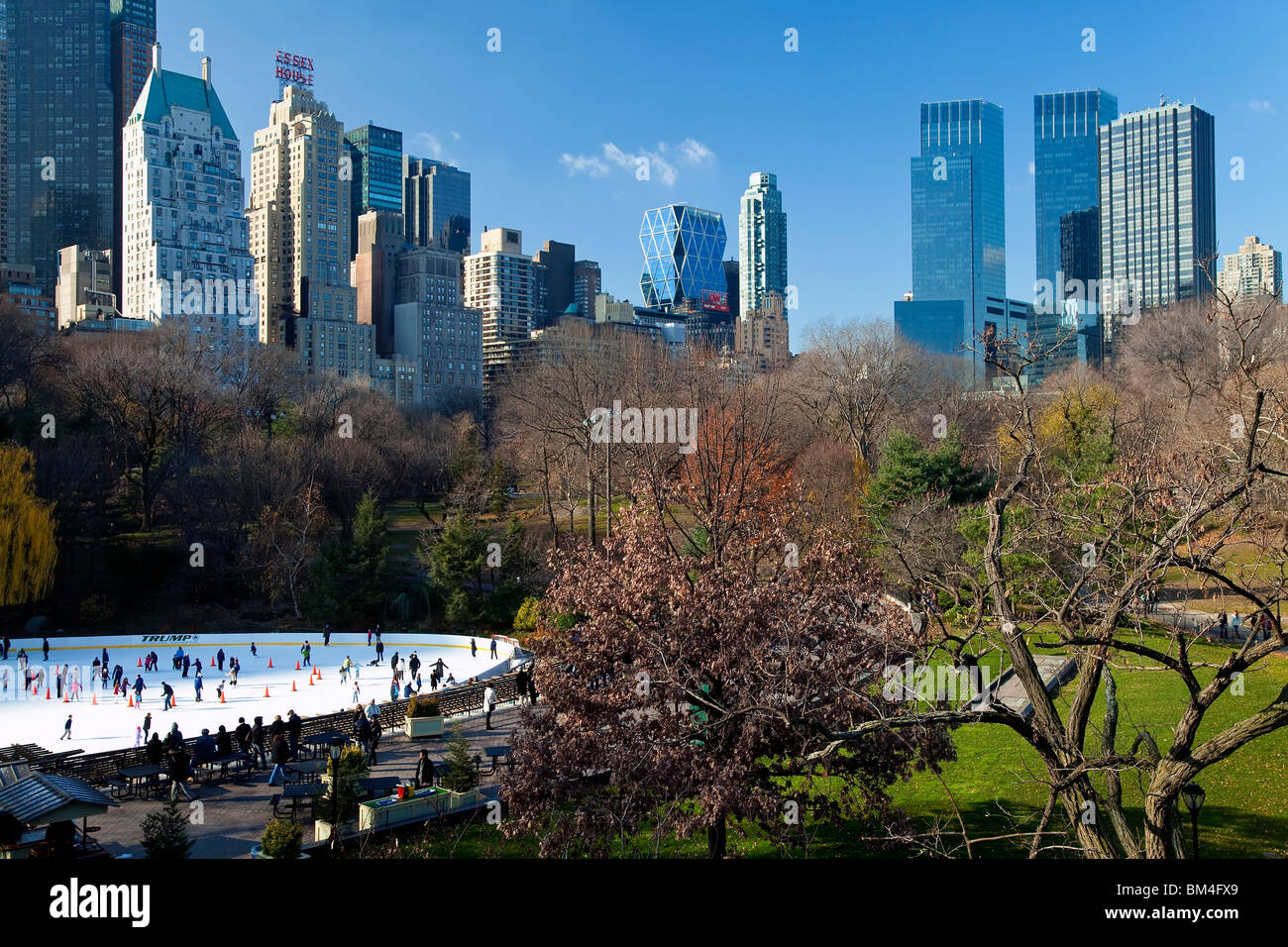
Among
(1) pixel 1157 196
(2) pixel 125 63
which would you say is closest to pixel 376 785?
(1) pixel 1157 196

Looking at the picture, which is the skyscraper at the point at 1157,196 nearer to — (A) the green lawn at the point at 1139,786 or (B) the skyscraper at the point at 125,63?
(A) the green lawn at the point at 1139,786

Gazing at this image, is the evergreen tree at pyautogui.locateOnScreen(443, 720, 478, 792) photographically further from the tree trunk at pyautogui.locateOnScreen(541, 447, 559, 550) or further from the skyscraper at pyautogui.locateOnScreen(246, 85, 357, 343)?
the skyscraper at pyautogui.locateOnScreen(246, 85, 357, 343)

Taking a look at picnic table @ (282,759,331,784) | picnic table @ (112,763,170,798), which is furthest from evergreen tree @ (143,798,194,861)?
picnic table @ (112,763,170,798)

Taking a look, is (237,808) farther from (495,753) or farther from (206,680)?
(206,680)

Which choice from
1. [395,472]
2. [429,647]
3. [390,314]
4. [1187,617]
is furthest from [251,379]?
[390,314]

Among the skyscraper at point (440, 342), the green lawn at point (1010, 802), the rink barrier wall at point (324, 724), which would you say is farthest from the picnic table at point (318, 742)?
the skyscraper at point (440, 342)
